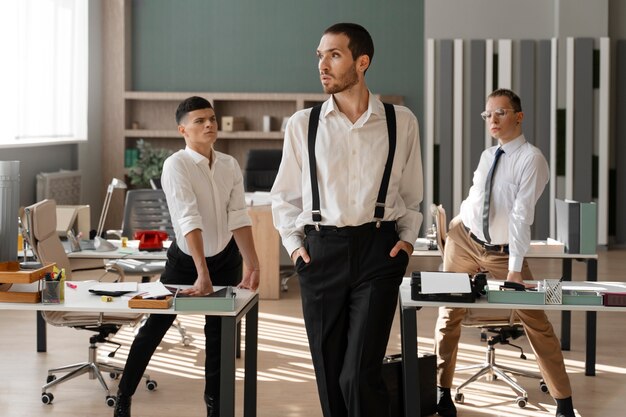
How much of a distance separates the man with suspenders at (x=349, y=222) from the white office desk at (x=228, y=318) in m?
0.45

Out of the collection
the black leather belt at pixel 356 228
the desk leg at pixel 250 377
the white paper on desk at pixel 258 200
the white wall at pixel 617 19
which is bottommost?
the desk leg at pixel 250 377

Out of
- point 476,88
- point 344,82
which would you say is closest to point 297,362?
point 344,82

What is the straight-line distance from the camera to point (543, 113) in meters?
11.5

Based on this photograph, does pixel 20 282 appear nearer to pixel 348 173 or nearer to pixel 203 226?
pixel 203 226

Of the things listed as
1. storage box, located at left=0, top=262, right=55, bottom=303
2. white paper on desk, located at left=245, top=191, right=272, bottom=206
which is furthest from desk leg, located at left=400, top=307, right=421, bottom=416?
white paper on desk, located at left=245, top=191, right=272, bottom=206

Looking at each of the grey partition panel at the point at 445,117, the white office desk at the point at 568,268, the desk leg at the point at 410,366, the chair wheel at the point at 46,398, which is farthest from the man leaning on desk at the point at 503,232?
the grey partition panel at the point at 445,117

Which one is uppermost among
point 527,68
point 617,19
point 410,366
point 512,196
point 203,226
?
point 617,19

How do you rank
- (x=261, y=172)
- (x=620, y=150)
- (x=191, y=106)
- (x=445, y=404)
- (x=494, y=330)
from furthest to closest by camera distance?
(x=620, y=150) → (x=261, y=172) → (x=494, y=330) → (x=445, y=404) → (x=191, y=106)

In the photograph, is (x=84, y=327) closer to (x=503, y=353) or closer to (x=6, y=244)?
(x=6, y=244)

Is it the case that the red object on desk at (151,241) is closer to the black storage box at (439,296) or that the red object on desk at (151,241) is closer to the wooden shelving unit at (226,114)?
the black storage box at (439,296)

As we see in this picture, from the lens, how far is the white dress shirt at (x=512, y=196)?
4.41 metres

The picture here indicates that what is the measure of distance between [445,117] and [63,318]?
7.28 metres

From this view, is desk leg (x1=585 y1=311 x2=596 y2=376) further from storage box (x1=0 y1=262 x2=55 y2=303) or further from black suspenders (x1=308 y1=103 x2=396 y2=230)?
storage box (x1=0 y1=262 x2=55 y2=303)

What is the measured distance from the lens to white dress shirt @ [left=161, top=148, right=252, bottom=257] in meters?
4.12
